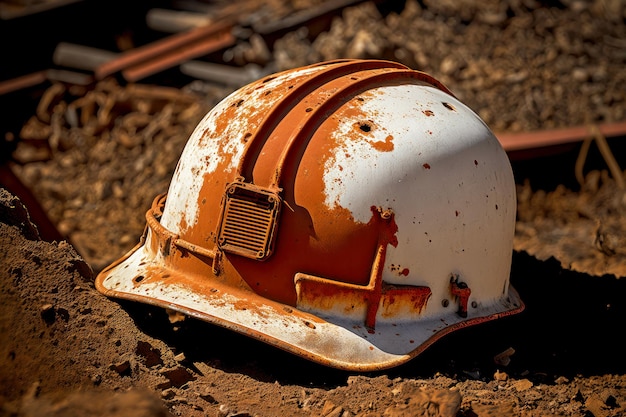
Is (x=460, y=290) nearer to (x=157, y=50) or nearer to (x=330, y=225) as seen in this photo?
(x=330, y=225)

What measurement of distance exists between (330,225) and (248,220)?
398 mm

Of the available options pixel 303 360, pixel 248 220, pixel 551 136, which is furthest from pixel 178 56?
pixel 303 360

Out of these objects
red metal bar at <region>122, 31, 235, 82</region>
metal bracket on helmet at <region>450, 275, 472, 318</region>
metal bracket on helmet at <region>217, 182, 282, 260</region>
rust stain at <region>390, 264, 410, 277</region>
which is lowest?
metal bracket on helmet at <region>450, 275, 472, 318</region>

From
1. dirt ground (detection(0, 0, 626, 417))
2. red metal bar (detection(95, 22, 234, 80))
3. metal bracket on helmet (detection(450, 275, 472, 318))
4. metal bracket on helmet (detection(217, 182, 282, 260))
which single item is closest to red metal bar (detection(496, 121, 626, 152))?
dirt ground (detection(0, 0, 626, 417))

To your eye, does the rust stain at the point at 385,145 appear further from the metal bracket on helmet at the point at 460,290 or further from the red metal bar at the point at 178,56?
the red metal bar at the point at 178,56

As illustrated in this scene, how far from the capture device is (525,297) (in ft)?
15.1

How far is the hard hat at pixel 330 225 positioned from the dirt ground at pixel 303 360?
0.24m

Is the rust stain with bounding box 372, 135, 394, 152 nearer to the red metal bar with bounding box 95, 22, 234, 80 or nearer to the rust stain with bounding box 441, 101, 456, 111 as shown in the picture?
the rust stain with bounding box 441, 101, 456, 111

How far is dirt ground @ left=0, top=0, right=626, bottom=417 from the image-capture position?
10.2 feet

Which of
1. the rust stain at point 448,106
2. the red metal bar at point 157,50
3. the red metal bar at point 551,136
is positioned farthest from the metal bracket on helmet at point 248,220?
the red metal bar at point 157,50

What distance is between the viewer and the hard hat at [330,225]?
3314mm

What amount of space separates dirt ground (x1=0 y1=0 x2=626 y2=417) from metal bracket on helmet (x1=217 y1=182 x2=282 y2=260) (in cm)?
62

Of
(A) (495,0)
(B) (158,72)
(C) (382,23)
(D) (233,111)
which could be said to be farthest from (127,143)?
(A) (495,0)

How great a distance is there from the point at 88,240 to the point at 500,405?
4376 mm
